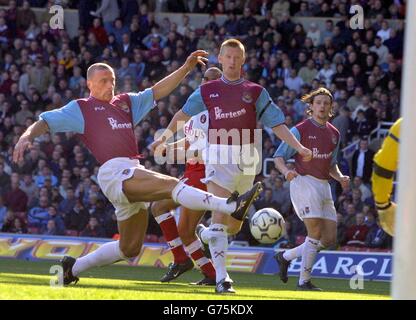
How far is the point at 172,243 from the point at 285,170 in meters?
1.68

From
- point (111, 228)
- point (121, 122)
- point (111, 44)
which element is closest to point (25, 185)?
point (111, 228)

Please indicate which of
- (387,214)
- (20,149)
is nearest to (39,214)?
(20,149)

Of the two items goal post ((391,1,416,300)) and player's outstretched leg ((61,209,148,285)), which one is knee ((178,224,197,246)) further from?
goal post ((391,1,416,300))

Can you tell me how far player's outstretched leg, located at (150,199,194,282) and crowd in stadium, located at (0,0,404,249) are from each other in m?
5.98

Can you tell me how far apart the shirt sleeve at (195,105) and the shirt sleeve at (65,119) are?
50.2 inches

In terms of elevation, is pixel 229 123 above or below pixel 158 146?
above

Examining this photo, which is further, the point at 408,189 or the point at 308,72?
the point at 308,72

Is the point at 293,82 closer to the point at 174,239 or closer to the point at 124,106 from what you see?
the point at 174,239

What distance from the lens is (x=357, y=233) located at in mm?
18828

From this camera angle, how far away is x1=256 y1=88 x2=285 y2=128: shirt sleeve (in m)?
→ 11.3

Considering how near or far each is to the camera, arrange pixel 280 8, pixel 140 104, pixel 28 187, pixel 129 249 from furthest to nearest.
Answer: pixel 280 8 → pixel 28 187 → pixel 140 104 → pixel 129 249

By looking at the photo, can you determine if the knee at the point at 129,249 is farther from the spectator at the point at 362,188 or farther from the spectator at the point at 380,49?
the spectator at the point at 380,49

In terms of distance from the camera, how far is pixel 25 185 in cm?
2155
